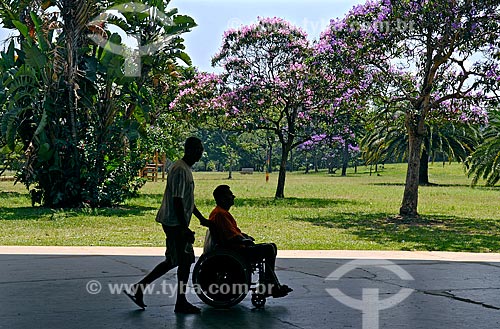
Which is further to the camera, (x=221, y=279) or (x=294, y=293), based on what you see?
(x=294, y=293)

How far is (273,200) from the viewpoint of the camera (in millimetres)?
30266

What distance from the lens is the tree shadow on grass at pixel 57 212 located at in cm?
2140

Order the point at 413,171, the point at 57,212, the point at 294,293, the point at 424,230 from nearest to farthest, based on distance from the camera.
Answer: the point at 294,293 < the point at 424,230 < the point at 413,171 < the point at 57,212

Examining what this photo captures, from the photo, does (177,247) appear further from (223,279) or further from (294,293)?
(294,293)

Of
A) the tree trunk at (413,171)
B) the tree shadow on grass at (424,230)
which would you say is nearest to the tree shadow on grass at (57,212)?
the tree shadow on grass at (424,230)

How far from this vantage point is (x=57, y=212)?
2255 centimetres

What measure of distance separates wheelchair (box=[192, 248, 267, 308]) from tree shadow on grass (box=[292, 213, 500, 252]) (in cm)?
783

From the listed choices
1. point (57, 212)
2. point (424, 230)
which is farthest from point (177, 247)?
point (57, 212)

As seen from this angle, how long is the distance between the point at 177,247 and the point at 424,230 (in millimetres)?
12314

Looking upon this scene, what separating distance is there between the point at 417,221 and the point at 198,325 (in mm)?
15002

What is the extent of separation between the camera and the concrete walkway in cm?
772

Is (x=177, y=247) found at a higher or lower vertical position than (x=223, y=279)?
higher

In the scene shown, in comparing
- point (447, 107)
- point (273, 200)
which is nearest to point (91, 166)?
point (273, 200)

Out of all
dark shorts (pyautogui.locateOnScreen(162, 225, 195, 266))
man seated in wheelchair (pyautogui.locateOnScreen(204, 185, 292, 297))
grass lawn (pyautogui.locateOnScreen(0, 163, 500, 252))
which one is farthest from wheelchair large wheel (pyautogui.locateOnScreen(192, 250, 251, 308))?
grass lawn (pyautogui.locateOnScreen(0, 163, 500, 252))
